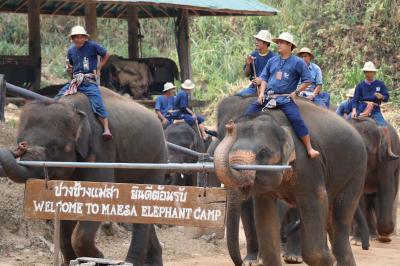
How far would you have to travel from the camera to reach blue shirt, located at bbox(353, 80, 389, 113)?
1538 cm

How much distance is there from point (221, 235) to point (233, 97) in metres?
3.81

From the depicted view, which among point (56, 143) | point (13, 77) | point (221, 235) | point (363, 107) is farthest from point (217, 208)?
point (13, 77)

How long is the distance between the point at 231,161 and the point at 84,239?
1915mm

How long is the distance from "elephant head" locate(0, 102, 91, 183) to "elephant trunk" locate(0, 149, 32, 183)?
17 cm

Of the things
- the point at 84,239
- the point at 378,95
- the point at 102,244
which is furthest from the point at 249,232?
the point at 378,95

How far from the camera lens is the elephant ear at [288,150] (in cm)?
923

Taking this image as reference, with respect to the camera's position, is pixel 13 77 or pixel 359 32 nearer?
pixel 13 77

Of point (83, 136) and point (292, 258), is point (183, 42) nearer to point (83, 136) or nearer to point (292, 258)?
point (292, 258)

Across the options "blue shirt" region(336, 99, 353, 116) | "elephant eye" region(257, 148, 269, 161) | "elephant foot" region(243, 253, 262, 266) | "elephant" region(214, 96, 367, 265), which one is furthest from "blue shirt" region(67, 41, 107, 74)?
"blue shirt" region(336, 99, 353, 116)

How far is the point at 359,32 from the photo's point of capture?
27.7m

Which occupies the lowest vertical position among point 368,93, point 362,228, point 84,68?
point 362,228

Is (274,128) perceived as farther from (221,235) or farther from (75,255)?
(221,235)

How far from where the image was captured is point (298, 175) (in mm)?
9523

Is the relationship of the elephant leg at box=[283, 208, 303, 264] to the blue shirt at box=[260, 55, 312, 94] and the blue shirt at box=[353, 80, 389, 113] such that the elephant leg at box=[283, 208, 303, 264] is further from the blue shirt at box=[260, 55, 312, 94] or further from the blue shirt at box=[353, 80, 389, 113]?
the blue shirt at box=[260, 55, 312, 94]
